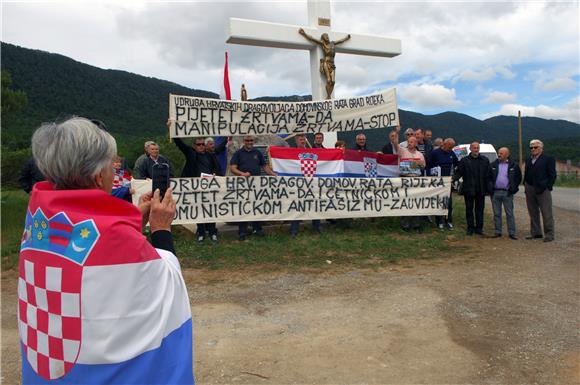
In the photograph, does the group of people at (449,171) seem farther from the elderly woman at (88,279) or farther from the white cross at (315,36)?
the elderly woman at (88,279)

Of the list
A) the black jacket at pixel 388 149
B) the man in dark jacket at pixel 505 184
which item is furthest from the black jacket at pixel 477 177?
the black jacket at pixel 388 149

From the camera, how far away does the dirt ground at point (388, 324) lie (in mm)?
3455

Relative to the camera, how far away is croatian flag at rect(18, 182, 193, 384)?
1.50m

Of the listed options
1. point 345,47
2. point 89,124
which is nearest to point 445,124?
point 345,47

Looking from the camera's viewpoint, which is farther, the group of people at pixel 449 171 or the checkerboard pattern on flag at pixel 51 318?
the group of people at pixel 449 171

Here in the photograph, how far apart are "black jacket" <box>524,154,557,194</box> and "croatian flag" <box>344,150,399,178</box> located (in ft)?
8.84

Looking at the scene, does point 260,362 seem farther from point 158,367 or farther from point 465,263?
point 465,263

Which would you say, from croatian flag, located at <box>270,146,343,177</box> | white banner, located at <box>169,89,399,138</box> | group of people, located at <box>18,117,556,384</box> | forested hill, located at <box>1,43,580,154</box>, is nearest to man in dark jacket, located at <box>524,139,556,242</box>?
white banner, located at <box>169,89,399,138</box>

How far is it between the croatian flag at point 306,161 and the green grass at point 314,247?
49.2 inches

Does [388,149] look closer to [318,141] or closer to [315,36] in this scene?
[318,141]

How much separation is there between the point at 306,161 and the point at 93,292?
797cm

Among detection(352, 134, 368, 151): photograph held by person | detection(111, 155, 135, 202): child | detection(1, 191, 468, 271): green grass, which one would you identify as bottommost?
detection(1, 191, 468, 271): green grass

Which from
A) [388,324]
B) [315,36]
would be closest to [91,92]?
[315,36]

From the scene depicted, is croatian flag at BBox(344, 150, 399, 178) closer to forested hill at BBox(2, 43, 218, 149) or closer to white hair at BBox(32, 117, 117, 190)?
white hair at BBox(32, 117, 117, 190)
